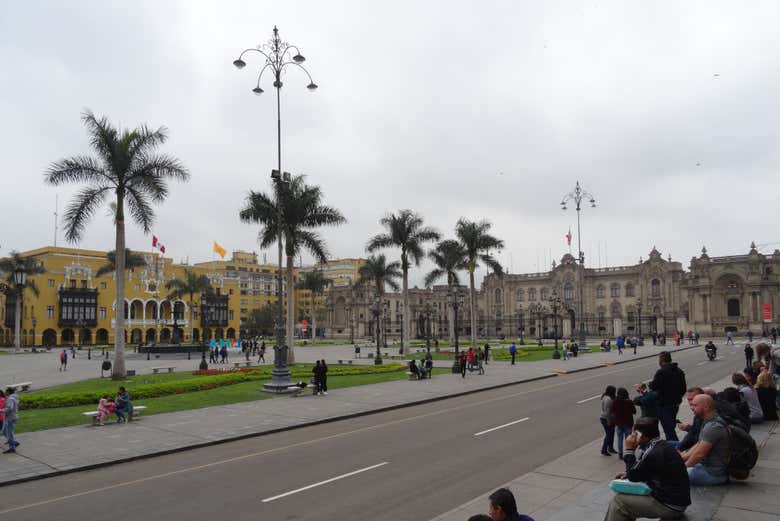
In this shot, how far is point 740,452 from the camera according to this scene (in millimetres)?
7910

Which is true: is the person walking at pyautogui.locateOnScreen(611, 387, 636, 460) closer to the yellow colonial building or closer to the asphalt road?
the asphalt road

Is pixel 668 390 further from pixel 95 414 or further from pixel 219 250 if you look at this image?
pixel 219 250

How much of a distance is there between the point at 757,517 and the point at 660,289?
105m

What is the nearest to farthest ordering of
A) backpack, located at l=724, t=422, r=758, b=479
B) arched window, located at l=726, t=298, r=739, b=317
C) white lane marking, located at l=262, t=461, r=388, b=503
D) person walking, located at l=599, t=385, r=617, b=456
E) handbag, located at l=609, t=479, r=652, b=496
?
handbag, located at l=609, t=479, r=652, b=496
backpack, located at l=724, t=422, r=758, b=479
white lane marking, located at l=262, t=461, r=388, b=503
person walking, located at l=599, t=385, r=617, b=456
arched window, located at l=726, t=298, r=739, b=317

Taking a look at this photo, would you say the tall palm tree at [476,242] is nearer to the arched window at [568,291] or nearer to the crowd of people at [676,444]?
the crowd of people at [676,444]

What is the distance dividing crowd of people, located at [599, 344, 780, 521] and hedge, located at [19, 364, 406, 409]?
18035mm

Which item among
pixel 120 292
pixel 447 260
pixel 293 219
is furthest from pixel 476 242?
pixel 120 292

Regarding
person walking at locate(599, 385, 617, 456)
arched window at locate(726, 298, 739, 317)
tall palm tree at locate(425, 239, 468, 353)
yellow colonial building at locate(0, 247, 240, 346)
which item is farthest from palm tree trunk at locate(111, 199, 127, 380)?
arched window at locate(726, 298, 739, 317)

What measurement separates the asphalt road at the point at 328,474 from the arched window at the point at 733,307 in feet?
301

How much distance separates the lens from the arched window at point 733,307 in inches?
3602

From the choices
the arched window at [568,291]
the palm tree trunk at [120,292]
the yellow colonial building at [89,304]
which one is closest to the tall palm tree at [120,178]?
the palm tree trunk at [120,292]

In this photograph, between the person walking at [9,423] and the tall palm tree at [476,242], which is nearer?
the person walking at [9,423]

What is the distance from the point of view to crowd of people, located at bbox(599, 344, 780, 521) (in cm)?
598

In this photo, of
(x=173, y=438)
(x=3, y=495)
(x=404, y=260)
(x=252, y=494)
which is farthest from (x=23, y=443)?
(x=404, y=260)
